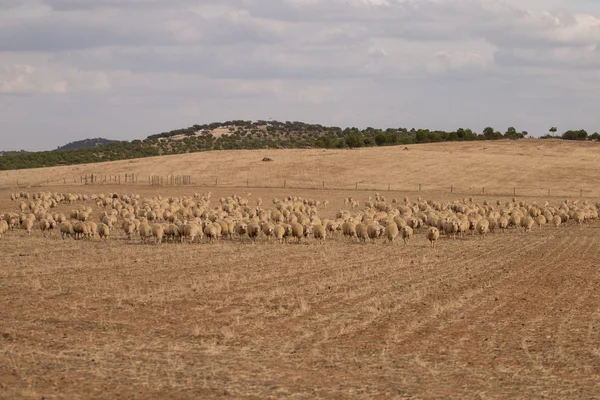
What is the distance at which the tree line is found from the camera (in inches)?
4668

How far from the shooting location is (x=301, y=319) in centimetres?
1656

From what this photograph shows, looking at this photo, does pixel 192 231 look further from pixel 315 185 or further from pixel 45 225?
pixel 315 185

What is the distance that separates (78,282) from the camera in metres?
21.0

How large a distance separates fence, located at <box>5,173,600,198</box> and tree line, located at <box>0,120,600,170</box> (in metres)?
39.0

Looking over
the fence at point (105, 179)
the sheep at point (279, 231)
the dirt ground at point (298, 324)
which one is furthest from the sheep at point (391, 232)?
the fence at point (105, 179)

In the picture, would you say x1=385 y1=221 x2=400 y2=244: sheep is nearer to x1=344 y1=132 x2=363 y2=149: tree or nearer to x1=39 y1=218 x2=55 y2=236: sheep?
x1=39 y1=218 x2=55 y2=236: sheep

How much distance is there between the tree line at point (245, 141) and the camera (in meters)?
119

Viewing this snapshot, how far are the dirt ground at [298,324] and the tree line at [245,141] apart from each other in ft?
298

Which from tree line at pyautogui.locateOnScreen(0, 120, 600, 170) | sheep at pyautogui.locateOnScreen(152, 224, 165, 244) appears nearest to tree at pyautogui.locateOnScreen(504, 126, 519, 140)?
tree line at pyautogui.locateOnScreen(0, 120, 600, 170)

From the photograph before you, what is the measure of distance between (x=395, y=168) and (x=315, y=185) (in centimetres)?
1193

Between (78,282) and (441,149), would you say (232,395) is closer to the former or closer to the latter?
(78,282)

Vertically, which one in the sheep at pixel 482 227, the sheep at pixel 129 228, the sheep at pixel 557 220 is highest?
the sheep at pixel 129 228

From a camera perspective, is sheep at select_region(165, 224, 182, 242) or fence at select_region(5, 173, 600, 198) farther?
fence at select_region(5, 173, 600, 198)

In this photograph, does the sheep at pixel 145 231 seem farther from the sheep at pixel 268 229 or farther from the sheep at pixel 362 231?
the sheep at pixel 362 231
